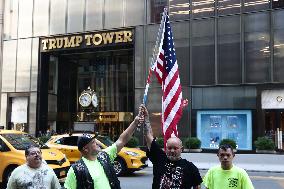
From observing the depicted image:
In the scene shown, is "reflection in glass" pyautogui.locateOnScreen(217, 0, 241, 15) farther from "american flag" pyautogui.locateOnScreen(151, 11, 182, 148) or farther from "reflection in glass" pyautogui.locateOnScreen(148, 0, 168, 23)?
"american flag" pyautogui.locateOnScreen(151, 11, 182, 148)

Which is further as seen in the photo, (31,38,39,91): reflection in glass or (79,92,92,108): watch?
(31,38,39,91): reflection in glass

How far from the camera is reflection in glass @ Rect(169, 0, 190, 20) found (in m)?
32.7

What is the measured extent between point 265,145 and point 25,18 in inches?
973

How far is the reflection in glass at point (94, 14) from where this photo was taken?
121 ft

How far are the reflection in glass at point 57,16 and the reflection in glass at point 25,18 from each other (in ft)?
7.42

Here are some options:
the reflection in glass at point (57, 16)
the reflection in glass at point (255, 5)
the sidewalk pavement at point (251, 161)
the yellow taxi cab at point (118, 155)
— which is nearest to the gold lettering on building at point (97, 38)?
the reflection in glass at point (57, 16)

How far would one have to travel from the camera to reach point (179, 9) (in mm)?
32938

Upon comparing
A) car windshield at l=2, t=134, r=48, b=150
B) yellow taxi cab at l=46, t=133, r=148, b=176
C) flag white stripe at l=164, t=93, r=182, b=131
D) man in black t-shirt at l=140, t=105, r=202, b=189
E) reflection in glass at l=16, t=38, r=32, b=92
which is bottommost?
yellow taxi cab at l=46, t=133, r=148, b=176

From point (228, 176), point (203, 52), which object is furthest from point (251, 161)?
point (228, 176)

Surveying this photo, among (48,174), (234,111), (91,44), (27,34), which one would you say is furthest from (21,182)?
(27,34)

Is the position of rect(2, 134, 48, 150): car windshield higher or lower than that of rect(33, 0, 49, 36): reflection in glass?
lower

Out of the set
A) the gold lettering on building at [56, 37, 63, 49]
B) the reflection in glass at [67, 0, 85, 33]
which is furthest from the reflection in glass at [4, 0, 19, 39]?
the reflection in glass at [67, 0, 85, 33]

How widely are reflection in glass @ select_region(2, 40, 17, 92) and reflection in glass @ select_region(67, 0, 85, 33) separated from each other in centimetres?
601

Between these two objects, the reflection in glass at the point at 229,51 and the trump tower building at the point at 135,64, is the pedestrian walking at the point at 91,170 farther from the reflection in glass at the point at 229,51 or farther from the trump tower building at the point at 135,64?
the reflection in glass at the point at 229,51
